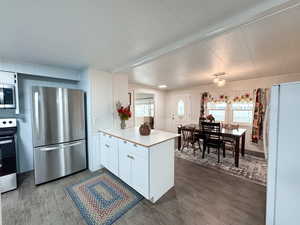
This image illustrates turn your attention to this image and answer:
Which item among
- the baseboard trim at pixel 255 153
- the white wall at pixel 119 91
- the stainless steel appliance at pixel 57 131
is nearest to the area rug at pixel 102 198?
the stainless steel appliance at pixel 57 131

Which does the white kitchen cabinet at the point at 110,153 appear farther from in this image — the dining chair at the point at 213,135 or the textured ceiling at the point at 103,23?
the dining chair at the point at 213,135

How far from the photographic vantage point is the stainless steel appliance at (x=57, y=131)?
2.22 meters

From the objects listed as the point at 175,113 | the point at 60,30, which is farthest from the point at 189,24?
the point at 175,113

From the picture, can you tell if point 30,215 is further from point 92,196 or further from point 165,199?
point 165,199

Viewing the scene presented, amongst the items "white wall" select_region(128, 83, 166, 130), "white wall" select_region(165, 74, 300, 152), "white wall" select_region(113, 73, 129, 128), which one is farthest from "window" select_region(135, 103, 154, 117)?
"white wall" select_region(113, 73, 129, 128)

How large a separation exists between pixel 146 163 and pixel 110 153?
107cm

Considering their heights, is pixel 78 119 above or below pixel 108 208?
above

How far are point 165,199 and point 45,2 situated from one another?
267 centimetres

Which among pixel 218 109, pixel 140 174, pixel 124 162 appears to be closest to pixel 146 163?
pixel 140 174

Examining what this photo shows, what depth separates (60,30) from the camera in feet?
4.67

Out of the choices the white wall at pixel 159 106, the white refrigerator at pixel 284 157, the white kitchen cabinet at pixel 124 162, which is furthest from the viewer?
the white wall at pixel 159 106

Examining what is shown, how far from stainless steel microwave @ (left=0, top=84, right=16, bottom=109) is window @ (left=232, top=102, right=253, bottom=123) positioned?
582cm

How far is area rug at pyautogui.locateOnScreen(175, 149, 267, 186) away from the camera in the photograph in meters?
2.49

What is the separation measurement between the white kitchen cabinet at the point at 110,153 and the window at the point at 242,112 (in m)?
4.09
